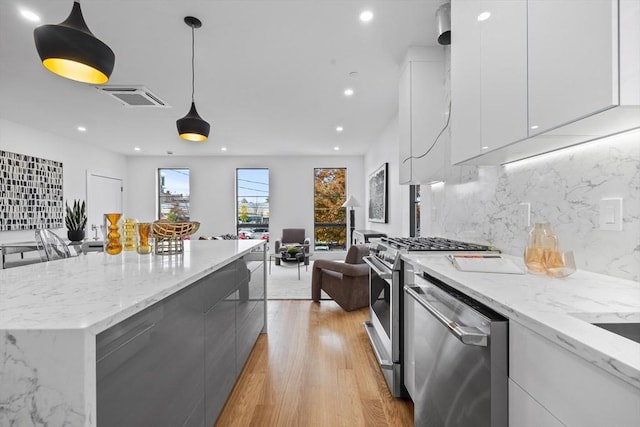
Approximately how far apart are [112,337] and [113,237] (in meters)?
1.06

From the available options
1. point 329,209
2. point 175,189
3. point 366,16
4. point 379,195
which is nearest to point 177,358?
point 366,16

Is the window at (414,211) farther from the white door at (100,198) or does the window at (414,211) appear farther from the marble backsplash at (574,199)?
the white door at (100,198)

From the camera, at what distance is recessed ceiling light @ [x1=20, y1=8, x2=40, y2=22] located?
7.34 feet

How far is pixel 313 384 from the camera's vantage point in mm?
2088

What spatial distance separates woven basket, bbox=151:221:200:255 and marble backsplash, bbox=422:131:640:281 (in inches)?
75.4

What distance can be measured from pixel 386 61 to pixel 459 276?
8.20ft

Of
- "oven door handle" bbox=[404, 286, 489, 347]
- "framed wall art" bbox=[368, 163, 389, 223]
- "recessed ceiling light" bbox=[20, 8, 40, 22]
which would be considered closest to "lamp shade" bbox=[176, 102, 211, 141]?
"recessed ceiling light" bbox=[20, 8, 40, 22]

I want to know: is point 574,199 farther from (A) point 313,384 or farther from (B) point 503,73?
(A) point 313,384

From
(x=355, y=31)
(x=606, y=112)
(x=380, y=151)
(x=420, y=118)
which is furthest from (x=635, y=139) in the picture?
(x=380, y=151)

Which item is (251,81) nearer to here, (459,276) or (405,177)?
(405,177)

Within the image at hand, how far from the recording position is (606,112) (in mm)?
875

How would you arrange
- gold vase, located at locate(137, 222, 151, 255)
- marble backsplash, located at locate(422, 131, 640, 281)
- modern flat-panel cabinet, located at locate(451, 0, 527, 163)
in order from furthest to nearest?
gold vase, located at locate(137, 222, 151, 255) → modern flat-panel cabinet, located at locate(451, 0, 527, 163) → marble backsplash, located at locate(422, 131, 640, 281)

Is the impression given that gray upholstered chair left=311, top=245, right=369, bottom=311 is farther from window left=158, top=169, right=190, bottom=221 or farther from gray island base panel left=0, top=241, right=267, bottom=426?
window left=158, top=169, right=190, bottom=221

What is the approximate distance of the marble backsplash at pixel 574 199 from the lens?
3.60ft
